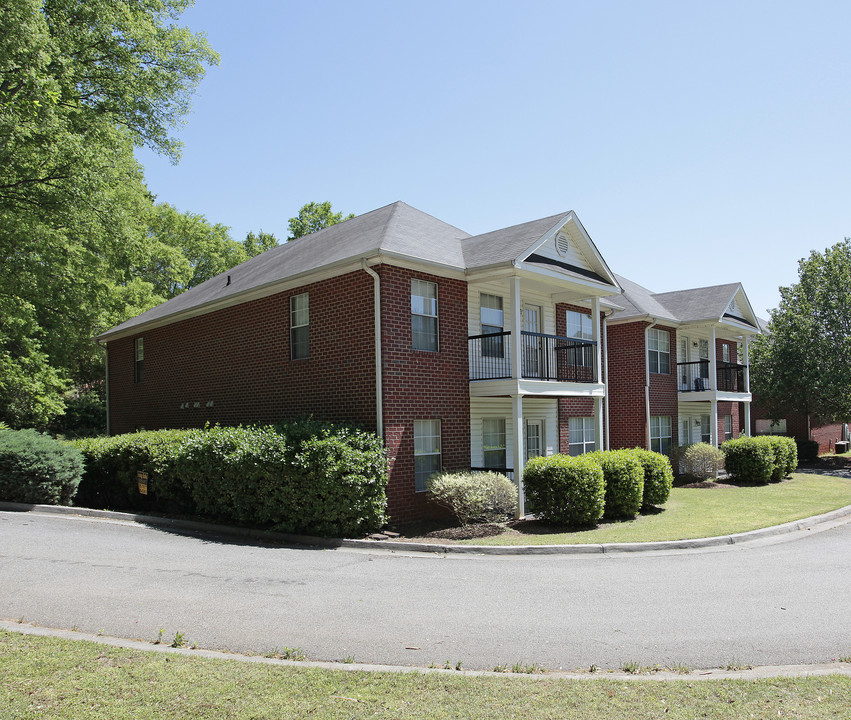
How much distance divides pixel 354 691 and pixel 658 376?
2136 cm

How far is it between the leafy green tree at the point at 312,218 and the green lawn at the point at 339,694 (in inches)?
1685

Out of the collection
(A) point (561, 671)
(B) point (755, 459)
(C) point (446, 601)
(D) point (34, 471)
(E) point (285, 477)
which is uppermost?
(E) point (285, 477)

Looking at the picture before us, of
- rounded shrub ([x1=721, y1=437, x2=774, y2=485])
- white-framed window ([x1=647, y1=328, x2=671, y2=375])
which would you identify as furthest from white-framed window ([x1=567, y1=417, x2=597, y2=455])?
rounded shrub ([x1=721, y1=437, x2=774, y2=485])

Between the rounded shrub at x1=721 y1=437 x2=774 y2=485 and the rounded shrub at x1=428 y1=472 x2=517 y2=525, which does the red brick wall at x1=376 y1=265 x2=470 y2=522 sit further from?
the rounded shrub at x1=721 y1=437 x2=774 y2=485

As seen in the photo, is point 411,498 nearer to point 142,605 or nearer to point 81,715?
point 142,605

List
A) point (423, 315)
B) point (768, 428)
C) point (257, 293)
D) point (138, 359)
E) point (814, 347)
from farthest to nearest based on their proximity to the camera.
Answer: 1. point (768, 428)
2. point (814, 347)
3. point (138, 359)
4. point (257, 293)
5. point (423, 315)

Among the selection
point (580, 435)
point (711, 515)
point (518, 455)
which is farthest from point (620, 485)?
point (580, 435)

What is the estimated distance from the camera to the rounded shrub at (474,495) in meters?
12.5

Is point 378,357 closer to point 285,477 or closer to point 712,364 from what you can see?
point 285,477

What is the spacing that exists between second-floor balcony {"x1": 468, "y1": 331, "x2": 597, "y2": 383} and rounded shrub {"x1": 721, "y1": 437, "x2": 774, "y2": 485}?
325 inches

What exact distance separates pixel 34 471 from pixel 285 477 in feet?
22.2

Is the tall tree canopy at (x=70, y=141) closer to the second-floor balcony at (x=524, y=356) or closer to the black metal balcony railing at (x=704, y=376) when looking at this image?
the second-floor balcony at (x=524, y=356)

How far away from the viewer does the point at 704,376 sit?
88.4 feet

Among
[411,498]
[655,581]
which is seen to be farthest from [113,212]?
[655,581]
